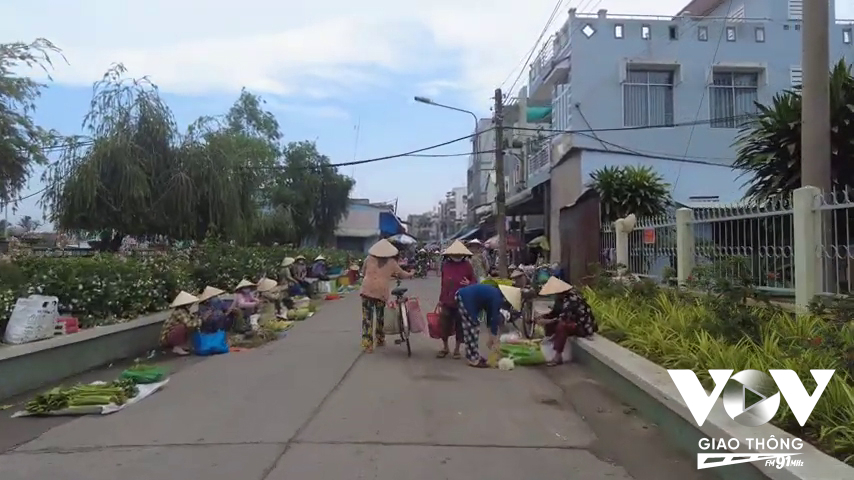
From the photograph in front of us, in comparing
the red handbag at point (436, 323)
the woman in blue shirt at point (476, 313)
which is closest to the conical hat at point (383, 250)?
the red handbag at point (436, 323)

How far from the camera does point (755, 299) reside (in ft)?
26.5

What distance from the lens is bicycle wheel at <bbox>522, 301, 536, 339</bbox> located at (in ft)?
40.7

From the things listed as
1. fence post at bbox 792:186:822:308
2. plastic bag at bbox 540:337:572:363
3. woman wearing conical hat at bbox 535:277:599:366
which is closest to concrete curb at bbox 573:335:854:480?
woman wearing conical hat at bbox 535:277:599:366

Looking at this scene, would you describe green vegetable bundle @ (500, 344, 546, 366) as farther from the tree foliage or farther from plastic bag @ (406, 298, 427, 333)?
the tree foliage

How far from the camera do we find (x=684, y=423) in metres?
5.76

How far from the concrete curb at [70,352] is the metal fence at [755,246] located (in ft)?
25.4

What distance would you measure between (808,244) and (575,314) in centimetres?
306

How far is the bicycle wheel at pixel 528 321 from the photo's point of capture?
40.7 ft

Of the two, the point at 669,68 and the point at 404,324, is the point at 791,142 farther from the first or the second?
the point at 669,68

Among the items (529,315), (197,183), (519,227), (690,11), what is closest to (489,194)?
(519,227)

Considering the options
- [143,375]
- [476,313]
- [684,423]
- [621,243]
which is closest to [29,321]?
[143,375]

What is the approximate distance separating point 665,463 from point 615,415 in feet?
5.13

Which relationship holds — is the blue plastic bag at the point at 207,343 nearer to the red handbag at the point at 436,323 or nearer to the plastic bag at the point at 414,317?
the plastic bag at the point at 414,317

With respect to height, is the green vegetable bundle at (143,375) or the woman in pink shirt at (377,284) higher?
the woman in pink shirt at (377,284)
